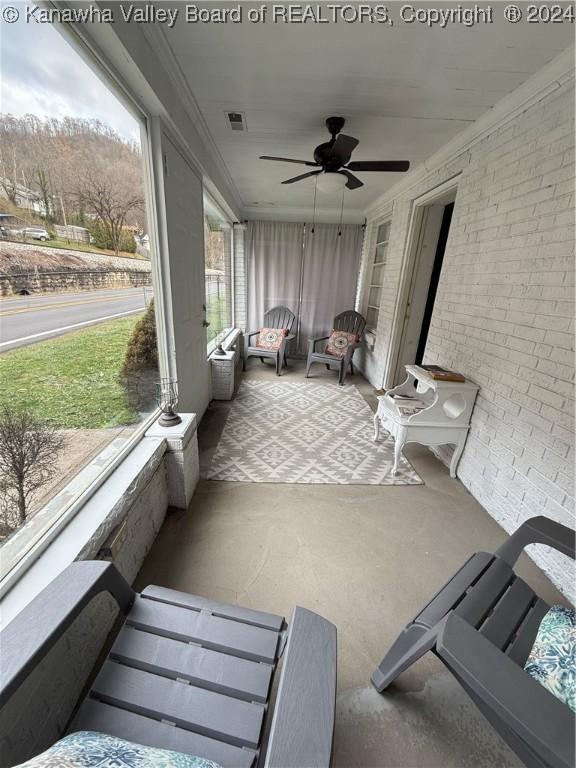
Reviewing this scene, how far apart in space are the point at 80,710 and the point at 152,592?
0.94 ft

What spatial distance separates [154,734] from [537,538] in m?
1.30

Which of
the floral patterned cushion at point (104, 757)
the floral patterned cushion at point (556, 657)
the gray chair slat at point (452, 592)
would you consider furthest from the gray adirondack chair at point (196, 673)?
the floral patterned cushion at point (556, 657)

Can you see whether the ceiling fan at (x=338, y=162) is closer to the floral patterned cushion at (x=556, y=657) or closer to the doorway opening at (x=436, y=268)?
the doorway opening at (x=436, y=268)

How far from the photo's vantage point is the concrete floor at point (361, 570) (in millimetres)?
959

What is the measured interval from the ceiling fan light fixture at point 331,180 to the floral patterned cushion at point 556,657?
2.74 metres

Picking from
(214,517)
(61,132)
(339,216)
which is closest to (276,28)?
(61,132)

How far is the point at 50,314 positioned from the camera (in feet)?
3.35

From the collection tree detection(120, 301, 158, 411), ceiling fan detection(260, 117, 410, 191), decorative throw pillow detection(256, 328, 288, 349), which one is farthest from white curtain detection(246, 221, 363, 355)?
tree detection(120, 301, 158, 411)

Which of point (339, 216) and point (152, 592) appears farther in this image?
point (339, 216)

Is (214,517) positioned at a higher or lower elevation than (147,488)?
lower

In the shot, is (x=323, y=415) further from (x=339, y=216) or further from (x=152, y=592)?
(x=339, y=216)

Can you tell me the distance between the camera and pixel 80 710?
2.39 feet

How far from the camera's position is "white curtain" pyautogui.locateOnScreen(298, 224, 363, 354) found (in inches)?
193

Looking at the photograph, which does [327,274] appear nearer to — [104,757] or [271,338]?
[271,338]
